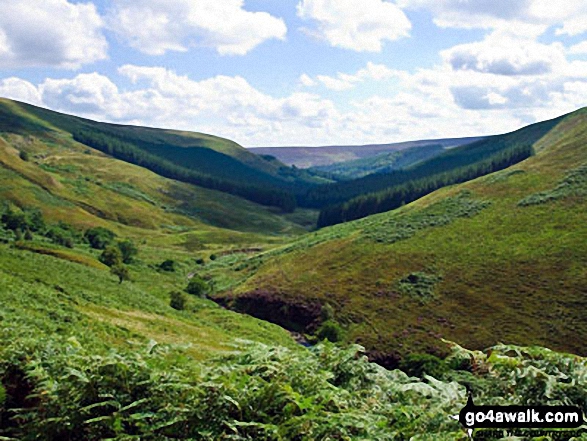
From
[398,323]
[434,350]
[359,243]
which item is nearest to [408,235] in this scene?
[359,243]

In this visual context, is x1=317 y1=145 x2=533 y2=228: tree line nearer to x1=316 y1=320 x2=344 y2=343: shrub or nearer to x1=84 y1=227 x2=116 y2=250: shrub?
x1=84 y1=227 x2=116 y2=250: shrub

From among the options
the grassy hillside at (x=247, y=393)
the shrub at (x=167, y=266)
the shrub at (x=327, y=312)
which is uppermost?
the grassy hillside at (x=247, y=393)

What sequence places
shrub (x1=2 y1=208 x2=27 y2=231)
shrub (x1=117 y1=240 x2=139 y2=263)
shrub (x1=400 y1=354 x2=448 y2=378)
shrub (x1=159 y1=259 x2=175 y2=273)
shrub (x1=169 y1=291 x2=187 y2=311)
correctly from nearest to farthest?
shrub (x1=400 y1=354 x2=448 y2=378) < shrub (x1=169 y1=291 x2=187 y2=311) < shrub (x1=2 y1=208 x2=27 y2=231) < shrub (x1=117 y1=240 x2=139 y2=263) < shrub (x1=159 y1=259 x2=175 y2=273)

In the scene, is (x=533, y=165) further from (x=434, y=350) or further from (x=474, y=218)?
(x=434, y=350)

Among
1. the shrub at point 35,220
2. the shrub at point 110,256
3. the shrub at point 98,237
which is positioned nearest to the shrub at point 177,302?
the shrub at point 110,256

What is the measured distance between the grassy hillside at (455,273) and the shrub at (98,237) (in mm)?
31821

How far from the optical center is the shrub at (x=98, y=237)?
375 ft

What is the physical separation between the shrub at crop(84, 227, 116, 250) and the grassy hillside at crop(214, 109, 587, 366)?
104 ft

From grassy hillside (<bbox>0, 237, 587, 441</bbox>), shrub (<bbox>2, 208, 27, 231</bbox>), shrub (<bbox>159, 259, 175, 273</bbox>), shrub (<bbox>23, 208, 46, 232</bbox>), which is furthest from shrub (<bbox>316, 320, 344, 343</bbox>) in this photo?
shrub (<bbox>23, 208, 46, 232</bbox>)

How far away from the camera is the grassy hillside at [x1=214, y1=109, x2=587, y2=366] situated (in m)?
63.1

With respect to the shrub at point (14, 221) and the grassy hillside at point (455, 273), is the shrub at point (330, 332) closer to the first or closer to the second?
the grassy hillside at point (455, 273)

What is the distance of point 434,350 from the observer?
5997 centimetres

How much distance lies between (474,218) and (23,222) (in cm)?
9299

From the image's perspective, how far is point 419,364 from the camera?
53.6 meters
